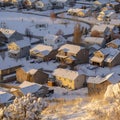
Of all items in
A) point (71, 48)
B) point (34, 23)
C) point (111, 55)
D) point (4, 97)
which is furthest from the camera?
→ point (34, 23)

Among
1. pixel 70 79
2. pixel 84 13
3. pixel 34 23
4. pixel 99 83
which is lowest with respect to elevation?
pixel 34 23

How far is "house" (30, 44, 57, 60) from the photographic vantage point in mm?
15930

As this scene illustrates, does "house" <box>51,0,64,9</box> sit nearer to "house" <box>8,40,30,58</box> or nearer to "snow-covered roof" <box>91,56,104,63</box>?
"house" <box>8,40,30,58</box>

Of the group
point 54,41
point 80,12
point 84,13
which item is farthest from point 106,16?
point 54,41

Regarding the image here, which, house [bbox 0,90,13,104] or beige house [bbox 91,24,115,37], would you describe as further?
beige house [bbox 91,24,115,37]

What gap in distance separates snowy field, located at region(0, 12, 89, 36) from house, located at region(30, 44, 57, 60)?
378 cm

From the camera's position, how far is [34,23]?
22750 millimetres

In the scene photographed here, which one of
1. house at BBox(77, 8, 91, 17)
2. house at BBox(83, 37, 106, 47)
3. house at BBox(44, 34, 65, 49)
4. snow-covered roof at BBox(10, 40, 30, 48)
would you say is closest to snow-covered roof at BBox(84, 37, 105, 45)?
house at BBox(83, 37, 106, 47)

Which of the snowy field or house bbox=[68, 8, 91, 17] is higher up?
house bbox=[68, 8, 91, 17]

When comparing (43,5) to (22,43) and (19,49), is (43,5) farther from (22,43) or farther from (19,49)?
(19,49)

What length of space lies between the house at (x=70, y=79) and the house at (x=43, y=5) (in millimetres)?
14393

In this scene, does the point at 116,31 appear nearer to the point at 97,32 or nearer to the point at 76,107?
the point at 97,32

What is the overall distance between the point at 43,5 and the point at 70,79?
1510cm

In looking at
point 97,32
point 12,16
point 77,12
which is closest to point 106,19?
point 77,12
